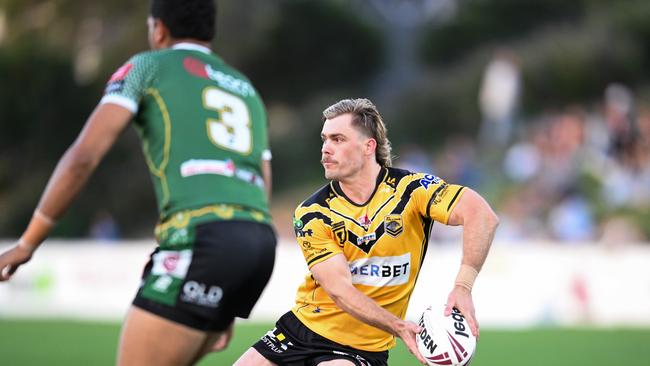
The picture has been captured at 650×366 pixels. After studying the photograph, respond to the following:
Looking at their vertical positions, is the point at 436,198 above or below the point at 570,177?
below

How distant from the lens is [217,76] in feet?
14.1

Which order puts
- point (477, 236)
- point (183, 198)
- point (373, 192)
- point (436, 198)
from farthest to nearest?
point (373, 192), point (436, 198), point (477, 236), point (183, 198)

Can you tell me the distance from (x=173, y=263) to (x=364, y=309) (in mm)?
1412

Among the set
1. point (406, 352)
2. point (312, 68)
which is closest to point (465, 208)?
point (406, 352)

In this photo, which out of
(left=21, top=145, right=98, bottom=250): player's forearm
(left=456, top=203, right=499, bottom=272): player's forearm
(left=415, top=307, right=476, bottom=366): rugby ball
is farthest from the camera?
(left=456, top=203, right=499, bottom=272): player's forearm

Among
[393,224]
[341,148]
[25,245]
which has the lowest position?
[25,245]

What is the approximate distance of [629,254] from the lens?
Answer: 53.1ft

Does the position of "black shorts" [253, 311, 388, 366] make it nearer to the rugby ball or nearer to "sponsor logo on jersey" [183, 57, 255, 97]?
the rugby ball

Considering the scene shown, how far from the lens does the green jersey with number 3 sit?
4.09m

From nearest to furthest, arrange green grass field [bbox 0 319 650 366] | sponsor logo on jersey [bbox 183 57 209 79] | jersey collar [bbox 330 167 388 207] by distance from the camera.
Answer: sponsor logo on jersey [bbox 183 57 209 79], jersey collar [bbox 330 167 388 207], green grass field [bbox 0 319 650 366]

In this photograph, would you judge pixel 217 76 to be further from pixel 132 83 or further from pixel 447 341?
pixel 447 341

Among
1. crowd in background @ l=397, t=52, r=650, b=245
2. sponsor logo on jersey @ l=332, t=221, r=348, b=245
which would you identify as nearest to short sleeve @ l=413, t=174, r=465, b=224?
sponsor logo on jersey @ l=332, t=221, r=348, b=245

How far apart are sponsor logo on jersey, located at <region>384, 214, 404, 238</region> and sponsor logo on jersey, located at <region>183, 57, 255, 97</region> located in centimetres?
150

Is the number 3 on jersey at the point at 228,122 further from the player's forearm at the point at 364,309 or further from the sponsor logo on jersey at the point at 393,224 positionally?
the sponsor logo on jersey at the point at 393,224
